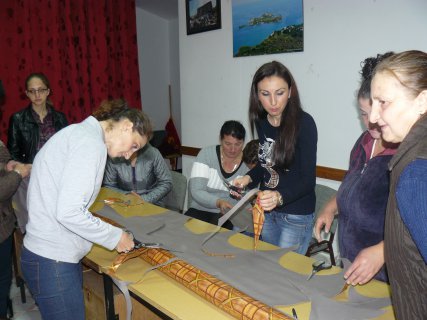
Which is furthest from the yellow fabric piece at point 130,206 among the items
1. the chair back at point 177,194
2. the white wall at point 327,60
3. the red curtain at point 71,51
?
the red curtain at point 71,51

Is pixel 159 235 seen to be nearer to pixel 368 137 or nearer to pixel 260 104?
pixel 260 104

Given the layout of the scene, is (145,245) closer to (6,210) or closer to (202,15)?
(6,210)

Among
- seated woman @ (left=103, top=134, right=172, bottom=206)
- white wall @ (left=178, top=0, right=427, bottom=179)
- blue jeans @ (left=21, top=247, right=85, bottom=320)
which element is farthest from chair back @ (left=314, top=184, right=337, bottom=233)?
blue jeans @ (left=21, top=247, right=85, bottom=320)

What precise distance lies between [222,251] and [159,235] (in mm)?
364

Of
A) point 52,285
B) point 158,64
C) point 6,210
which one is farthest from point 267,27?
point 158,64

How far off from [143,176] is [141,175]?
2 cm

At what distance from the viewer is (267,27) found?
331cm

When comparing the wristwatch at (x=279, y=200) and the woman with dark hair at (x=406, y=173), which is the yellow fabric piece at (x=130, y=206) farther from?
the woman with dark hair at (x=406, y=173)

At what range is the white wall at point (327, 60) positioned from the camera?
2.60 metres

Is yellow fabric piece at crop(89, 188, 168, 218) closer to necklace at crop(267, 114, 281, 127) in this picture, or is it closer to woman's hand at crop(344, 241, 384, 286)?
necklace at crop(267, 114, 281, 127)

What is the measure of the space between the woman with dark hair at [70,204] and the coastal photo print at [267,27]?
1.90 metres

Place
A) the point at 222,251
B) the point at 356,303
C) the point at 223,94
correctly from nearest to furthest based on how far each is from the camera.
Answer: the point at 356,303 < the point at 222,251 < the point at 223,94

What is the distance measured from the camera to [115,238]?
5.20 ft

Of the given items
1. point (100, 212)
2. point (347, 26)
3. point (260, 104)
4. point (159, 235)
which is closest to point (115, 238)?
point (159, 235)
